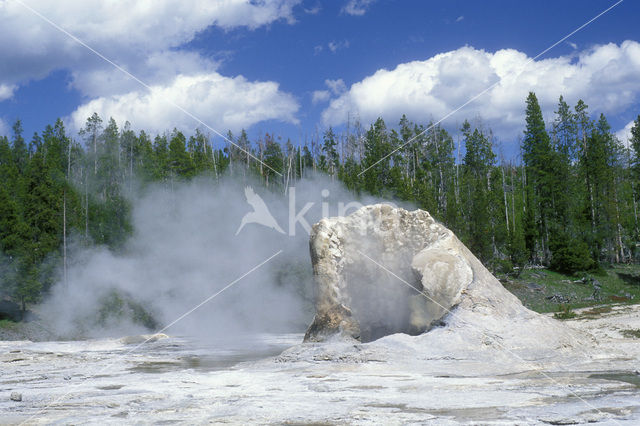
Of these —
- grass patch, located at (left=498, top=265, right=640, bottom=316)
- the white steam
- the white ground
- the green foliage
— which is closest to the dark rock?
grass patch, located at (left=498, top=265, right=640, bottom=316)

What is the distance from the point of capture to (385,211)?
16594mm

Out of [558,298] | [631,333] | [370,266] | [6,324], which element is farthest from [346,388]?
[6,324]

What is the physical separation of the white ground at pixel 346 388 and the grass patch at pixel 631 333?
79 cm

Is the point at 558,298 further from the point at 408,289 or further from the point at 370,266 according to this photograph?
the point at 370,266

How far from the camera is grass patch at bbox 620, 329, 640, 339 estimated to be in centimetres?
1643

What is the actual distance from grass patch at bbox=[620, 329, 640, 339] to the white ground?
79cm

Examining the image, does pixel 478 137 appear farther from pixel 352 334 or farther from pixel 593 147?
pixel 352 334

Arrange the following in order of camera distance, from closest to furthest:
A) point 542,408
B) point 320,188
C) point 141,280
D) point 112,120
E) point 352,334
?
1. point 542,408
2. point 352,334
3. point 141,280
4. point 320,188
5. point 112,120

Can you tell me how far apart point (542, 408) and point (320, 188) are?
114ft

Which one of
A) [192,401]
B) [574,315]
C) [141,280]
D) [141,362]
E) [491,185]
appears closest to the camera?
[192,401]

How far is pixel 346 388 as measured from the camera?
997 cm

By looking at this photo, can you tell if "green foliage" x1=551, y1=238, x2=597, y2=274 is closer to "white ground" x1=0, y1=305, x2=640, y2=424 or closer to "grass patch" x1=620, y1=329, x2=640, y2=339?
"grass patch" x1=620, y1=329, x2=640, y2=339

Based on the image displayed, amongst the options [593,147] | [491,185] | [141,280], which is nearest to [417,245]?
[141,280]

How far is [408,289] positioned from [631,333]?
720 cm
